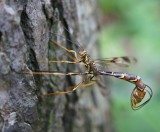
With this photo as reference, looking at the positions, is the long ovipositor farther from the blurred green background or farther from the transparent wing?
the blurred green background

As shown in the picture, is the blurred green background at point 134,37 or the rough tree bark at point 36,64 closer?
the rough tree bark at point 36,64

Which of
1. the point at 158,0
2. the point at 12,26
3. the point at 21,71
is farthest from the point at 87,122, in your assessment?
the point at 158,0

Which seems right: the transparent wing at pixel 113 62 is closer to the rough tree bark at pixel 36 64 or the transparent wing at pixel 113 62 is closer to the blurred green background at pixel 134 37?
the rough tree bark at pixel 36 64

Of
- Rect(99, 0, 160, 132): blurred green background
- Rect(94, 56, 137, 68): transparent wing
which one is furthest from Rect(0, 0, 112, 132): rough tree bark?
Rect(99, 0, 160, 132): blurred green background

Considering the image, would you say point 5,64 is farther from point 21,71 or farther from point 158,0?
point 158,0

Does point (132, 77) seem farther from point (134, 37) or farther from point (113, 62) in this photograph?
point (134, 37)

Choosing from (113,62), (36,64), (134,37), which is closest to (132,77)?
(113,62)

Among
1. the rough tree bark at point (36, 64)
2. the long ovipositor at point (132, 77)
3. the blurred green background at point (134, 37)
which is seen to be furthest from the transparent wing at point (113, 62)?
the blurred green background at point (134, 37)

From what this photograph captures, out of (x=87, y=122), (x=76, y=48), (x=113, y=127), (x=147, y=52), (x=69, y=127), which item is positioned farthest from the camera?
(x=147, y=52)
